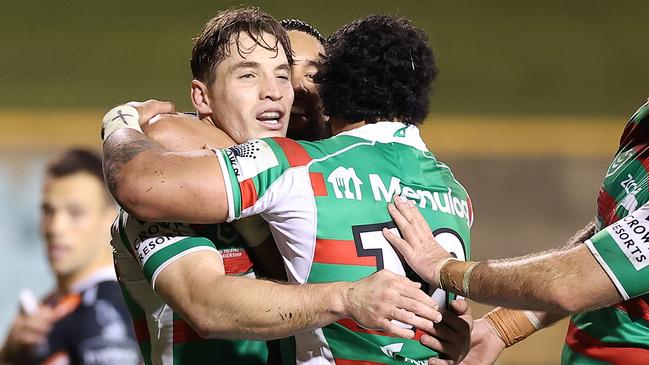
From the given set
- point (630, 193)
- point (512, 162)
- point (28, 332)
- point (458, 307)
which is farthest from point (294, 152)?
point (512, 162)

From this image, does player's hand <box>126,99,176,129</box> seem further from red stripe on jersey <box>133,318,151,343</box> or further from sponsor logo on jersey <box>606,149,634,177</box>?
sponsor logo on jersey <box>606,149,634,177</box>

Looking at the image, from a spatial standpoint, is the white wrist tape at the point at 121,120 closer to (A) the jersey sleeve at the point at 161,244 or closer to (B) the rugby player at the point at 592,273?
(A) the jersey sleeve at the point at 161,244

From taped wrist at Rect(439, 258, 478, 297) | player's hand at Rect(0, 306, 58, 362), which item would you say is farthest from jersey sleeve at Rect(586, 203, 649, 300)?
player's hand at Rect(0, 306, 58, 362)

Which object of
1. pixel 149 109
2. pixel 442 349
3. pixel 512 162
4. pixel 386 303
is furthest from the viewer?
pixel 512 162

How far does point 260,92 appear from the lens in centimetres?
264

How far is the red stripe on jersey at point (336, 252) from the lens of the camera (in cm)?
226

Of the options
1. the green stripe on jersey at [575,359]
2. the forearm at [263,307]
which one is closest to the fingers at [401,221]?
the forearm at [263,307]

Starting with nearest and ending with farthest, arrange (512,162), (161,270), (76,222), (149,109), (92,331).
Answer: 1. (161,270)
2. (149,109)
3. (92,331)
4. (76,222)
5. (512,162)

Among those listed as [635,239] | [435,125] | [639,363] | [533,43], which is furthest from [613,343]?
[533,43]

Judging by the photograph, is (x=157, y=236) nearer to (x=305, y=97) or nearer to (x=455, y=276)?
(x=455, y=276)

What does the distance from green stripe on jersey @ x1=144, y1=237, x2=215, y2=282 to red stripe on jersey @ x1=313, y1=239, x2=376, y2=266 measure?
24cm

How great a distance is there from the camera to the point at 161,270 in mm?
2236

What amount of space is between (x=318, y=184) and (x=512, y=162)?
14.5 ft

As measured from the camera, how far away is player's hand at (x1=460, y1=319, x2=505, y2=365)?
284cm
